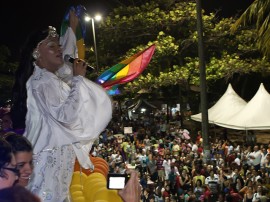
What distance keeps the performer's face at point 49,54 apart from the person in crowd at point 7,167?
103 centimetres

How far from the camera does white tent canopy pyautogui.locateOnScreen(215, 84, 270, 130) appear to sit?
13.9 metres

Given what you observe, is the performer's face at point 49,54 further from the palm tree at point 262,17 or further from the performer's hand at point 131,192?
the palm tree at point 262,17

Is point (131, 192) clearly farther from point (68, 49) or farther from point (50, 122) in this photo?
point (68, 49)

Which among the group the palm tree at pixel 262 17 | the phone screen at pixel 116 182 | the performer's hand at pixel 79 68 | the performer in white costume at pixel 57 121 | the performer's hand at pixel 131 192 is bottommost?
the performer's hand at pixel 131 192

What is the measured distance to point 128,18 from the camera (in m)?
19.6

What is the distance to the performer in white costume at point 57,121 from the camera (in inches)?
107

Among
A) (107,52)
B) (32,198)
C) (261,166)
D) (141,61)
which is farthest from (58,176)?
(107,52)

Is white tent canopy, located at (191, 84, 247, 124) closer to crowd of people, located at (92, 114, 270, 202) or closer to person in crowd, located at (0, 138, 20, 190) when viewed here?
crowd of people, located at (92, 114, 270, 202)

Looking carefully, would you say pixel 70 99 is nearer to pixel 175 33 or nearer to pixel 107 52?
pixel 175 33

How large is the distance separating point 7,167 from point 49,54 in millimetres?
1154

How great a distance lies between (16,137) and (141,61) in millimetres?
2755

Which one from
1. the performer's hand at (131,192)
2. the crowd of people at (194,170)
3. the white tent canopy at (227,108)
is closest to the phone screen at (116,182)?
the performer's hand at (131,192)

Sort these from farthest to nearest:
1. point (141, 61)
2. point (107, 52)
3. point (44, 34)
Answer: point (107, 52) → point (141, 61) → point (44, 34)

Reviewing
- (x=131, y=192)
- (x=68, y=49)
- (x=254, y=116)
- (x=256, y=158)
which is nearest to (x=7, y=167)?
(x=131, y=192)
